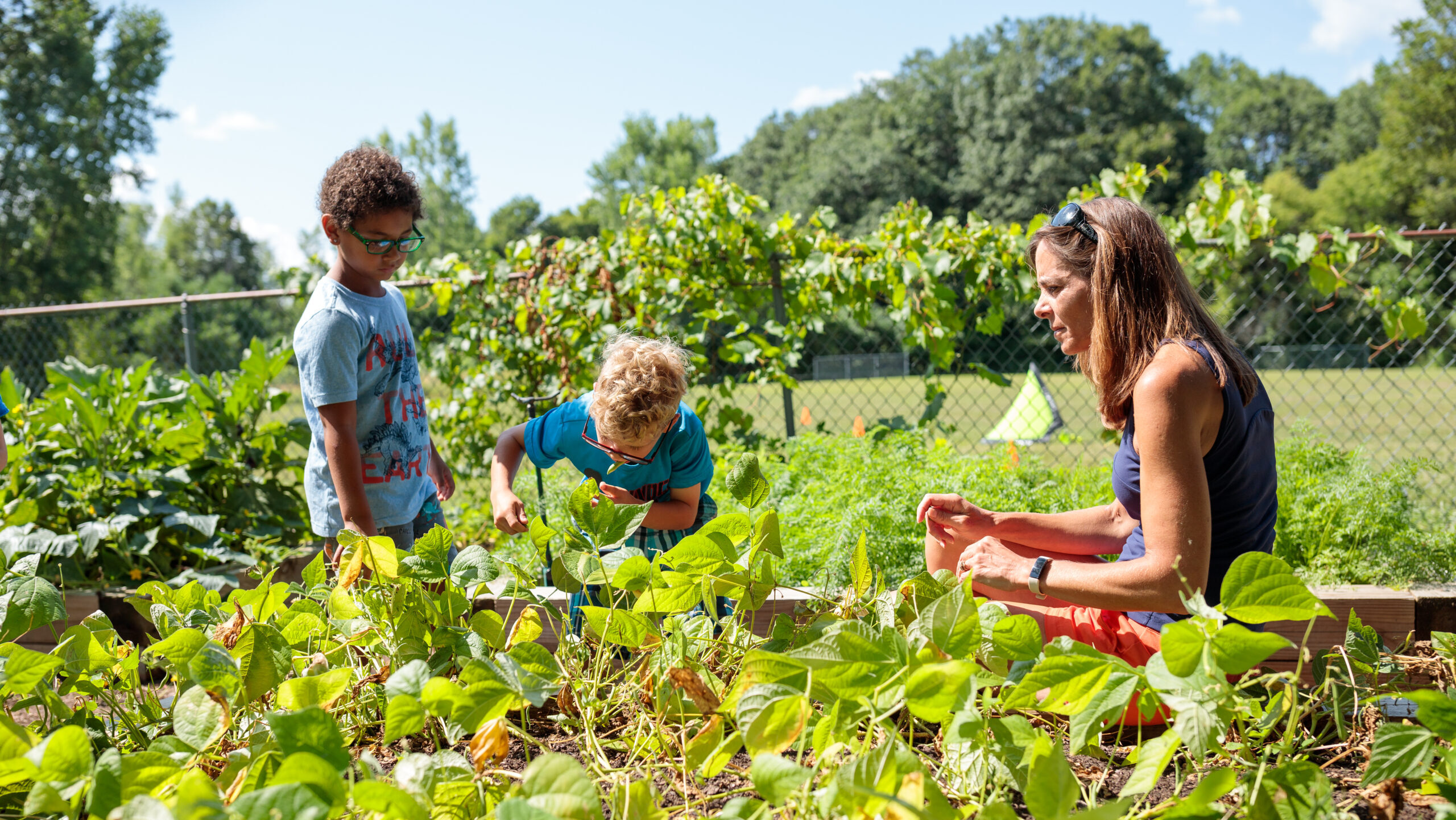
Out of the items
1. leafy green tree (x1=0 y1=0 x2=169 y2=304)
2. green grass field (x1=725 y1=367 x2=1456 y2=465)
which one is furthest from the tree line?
green grass field (x1=725 y1=367 x2=1456 y2=465)

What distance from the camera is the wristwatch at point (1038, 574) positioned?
142 centimetres

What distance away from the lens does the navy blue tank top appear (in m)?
1.52

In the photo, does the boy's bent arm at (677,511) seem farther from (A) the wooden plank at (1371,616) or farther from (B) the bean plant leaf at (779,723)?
(A) the wooden plank at (1371,616)

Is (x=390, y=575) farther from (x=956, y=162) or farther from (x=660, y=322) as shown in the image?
(x=956, y=162)

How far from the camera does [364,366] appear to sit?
2.17 metres

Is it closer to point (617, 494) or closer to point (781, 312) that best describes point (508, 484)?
point (617, 494)

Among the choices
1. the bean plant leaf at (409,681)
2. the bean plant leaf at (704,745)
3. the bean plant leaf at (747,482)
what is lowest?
the bean plant leaf at (704,745)

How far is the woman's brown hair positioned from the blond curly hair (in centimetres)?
91

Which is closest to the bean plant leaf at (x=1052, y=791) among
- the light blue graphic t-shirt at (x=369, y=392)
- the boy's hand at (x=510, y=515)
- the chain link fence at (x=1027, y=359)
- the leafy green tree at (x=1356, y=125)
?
the boy's hand at (x=510, y=515)

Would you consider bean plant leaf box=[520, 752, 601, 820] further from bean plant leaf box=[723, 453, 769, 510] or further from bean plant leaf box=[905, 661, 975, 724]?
bean plant leaf box=[723, 453, 769, 510]

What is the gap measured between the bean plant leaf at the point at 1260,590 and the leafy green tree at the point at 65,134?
30.8 m

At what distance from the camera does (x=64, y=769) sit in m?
0.67

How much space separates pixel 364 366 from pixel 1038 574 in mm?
1646

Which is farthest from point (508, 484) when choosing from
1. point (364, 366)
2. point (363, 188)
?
point (363, 188)
